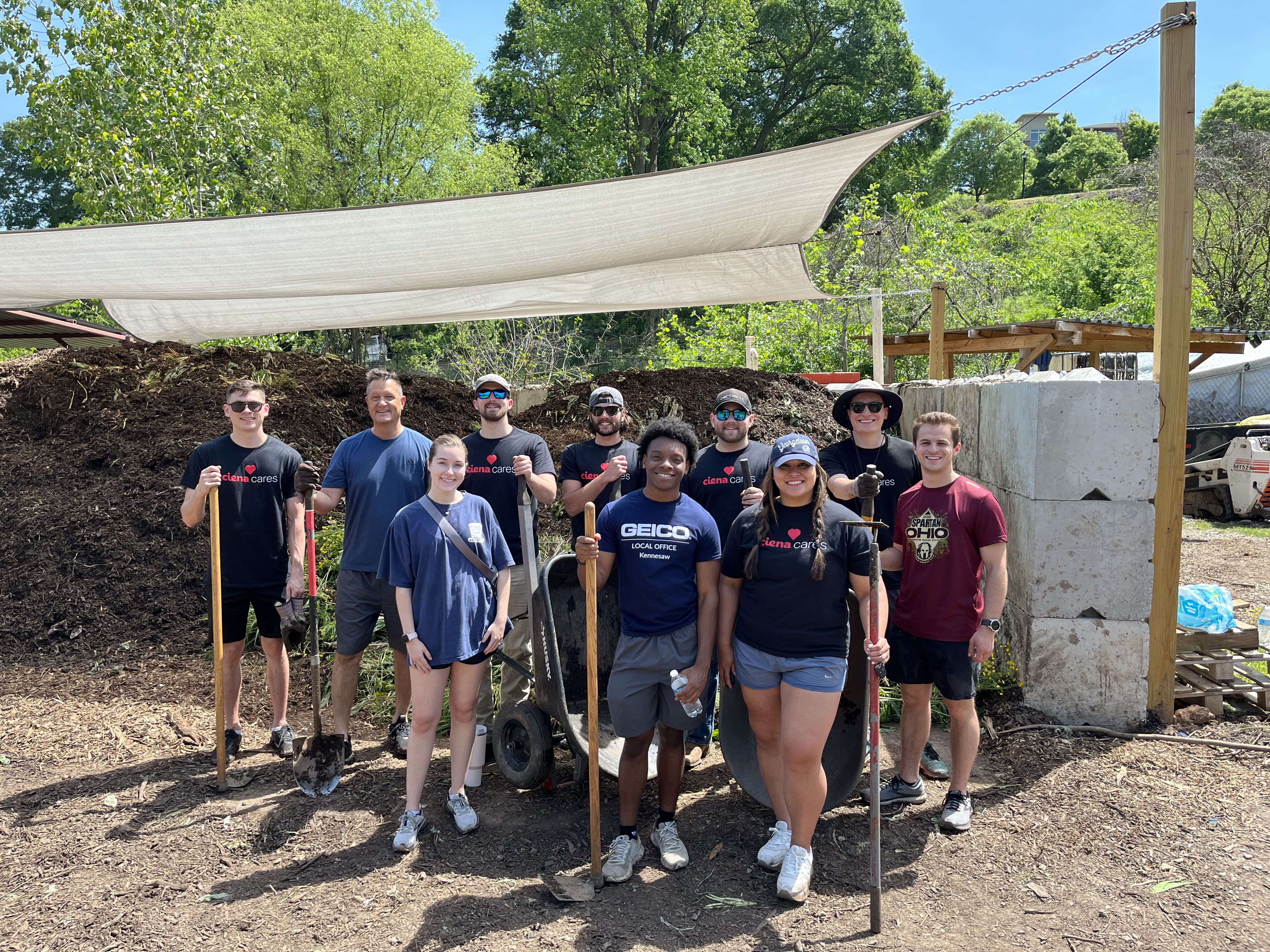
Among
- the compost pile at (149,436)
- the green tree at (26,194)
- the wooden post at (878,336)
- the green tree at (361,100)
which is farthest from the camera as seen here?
the green tree at (26,194)

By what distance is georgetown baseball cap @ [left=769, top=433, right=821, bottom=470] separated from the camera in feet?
10.6

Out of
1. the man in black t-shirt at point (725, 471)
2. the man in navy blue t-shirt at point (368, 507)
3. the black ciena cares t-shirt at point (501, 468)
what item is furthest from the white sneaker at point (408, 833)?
the black ciena cares t-shirt at point (501, 468)

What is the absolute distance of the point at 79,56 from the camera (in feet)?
47.6

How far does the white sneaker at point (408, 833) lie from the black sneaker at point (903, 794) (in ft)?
6.70

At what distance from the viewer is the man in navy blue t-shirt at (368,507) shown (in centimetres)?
423

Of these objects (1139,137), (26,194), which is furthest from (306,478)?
(1139,137)

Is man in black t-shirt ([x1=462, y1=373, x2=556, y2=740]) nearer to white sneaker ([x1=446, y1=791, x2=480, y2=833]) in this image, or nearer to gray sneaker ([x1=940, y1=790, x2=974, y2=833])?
white sneaker ([x1=446, y1=791, x2=480, y2=833])

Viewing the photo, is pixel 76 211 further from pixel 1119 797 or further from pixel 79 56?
pixel 1119 797

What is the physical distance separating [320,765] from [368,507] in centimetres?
125

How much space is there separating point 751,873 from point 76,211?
4198 centimetres

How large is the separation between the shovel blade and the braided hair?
224cm

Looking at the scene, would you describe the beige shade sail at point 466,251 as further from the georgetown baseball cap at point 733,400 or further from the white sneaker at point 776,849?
the white sneaker at point 776,849

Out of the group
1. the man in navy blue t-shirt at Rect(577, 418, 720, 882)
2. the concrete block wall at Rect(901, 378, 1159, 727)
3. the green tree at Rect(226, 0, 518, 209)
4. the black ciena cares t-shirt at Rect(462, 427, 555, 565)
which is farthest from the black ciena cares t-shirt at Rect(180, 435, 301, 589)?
the green tree at Rect(226, 0, 518, 209)

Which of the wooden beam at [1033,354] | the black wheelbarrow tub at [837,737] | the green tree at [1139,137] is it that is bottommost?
the black wheelbarrow tub at [837,737]
